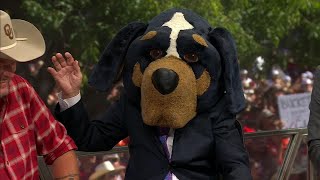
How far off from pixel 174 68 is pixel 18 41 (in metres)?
0.70

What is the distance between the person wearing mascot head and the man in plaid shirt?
29 cm

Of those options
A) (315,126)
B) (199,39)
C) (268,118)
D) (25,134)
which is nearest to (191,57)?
(199,39)

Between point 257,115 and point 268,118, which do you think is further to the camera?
point 257,115

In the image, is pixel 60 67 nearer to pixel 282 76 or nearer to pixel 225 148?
pixel 225 148

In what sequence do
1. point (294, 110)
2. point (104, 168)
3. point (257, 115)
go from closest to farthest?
point (104, 168) < point (294, 110) < point (257, 115)

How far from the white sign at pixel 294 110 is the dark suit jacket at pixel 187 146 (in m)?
4.86

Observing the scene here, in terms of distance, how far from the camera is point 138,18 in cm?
691

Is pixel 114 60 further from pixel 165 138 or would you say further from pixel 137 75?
pixel 165 138

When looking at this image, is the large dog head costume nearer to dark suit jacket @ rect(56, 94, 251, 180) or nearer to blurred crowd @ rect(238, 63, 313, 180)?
dark suit jacket @ rect(56, 94, 251, 180)

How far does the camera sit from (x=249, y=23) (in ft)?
27.0

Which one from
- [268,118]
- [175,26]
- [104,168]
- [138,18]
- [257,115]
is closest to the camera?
[175,26]

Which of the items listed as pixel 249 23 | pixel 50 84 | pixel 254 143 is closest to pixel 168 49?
pixel 254 143

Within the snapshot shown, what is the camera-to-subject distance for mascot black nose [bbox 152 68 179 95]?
3.13 metres

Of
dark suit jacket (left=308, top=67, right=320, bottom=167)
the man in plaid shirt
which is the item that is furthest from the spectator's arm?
dark suit jacket (left=308, top=67, right=320, bottom=167)
